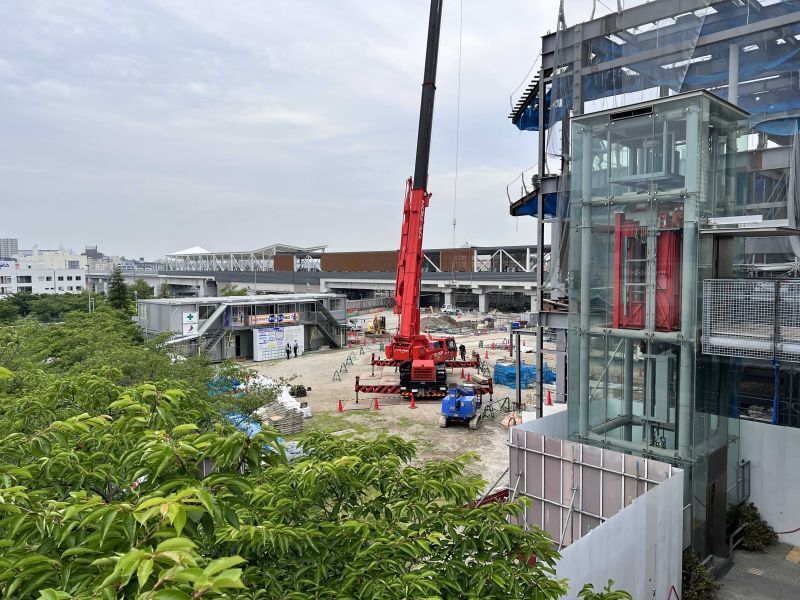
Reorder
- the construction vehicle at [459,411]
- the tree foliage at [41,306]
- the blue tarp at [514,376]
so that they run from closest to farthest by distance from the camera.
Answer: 1. the construction vehicle at [459,411]
2. the blue tarp at [514,376]
3. the tree foliage at [41,306]

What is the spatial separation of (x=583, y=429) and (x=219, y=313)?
33.0 metres

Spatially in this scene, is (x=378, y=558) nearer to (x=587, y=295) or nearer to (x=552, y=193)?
(x=587, y=295)

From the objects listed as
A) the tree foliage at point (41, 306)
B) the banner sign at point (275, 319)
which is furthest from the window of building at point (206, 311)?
the tree foliage at point (41, 306)

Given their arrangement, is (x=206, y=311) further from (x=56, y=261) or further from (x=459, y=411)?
(x=56, y=261)

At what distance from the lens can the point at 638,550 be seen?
914 centimetres

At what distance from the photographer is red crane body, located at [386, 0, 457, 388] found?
89.7 feet

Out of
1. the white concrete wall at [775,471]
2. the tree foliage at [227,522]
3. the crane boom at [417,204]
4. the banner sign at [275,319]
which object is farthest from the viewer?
the banner sign at [275,319]

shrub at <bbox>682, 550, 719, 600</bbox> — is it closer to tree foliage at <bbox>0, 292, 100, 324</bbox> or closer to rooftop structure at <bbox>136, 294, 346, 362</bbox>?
rooftop structure at <bbox>136, 294, 346, 362</bbox>

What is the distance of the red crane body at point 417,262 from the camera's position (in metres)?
27.3

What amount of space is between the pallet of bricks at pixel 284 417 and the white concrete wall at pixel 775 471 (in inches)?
654

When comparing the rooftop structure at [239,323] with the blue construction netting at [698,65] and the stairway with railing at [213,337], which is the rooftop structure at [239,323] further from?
the blue construction netting at [698,65]

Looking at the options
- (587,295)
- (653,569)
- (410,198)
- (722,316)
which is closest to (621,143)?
(587,295)

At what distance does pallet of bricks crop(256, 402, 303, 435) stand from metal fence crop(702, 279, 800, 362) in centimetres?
1693

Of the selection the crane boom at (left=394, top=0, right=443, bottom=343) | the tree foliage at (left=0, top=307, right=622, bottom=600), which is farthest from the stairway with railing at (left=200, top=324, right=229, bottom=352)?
the tree foliage at (left=0, top=307, right=622, bottom=600)
